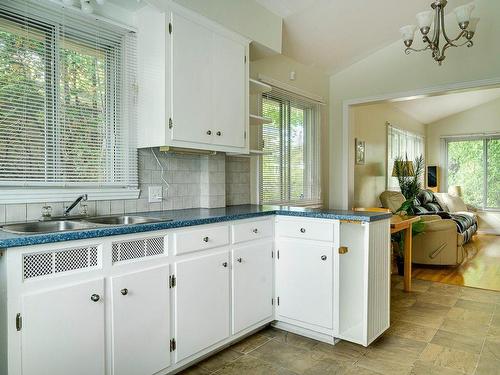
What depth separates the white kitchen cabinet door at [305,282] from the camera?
98.4 inches

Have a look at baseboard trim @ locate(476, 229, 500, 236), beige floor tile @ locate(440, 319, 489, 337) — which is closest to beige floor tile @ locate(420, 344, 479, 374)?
beige floor tile @ locate(440, 319, 489, 337)

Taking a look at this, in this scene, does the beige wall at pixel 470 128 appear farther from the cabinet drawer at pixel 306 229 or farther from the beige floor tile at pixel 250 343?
the beige floor tile at pixel 250 343

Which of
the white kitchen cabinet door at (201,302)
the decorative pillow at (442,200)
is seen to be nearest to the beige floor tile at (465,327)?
the white kitchen cabinet door at (201,302)

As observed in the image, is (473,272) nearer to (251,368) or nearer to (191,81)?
(251,368)

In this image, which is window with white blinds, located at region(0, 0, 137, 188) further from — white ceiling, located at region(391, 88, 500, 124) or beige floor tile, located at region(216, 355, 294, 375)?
white ceiling, located at region(391, 88, 500, 124)

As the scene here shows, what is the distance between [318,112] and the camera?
Result: 462cm

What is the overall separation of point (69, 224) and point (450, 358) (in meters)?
2.51

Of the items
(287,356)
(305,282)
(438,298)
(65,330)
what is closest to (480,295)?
(438,298)

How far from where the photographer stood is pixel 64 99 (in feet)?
7.13

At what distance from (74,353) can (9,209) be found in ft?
2.81

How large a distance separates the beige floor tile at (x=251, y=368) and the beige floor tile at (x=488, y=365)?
3.84 feet

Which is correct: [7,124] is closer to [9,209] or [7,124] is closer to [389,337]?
[9,209]

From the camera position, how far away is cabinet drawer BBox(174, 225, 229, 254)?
2072 millimetres

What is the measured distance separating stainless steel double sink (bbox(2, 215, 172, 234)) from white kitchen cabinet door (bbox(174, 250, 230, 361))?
376 mm
